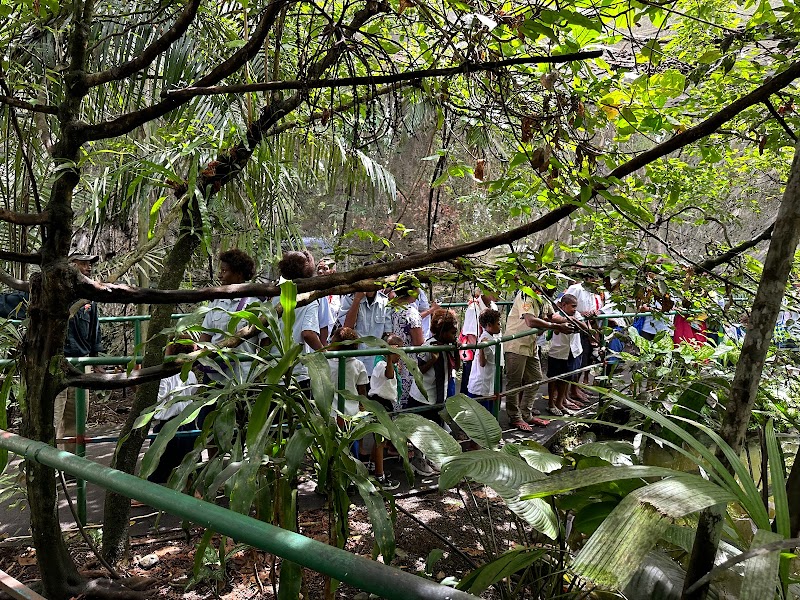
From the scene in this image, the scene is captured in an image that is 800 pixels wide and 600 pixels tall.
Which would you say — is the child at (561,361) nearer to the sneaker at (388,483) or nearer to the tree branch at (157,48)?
the sneaker at (388,483)

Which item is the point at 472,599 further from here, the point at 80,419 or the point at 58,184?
the point at 80,419

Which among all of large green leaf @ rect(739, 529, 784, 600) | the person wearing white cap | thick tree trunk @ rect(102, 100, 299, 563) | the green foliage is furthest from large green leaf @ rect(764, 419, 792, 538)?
the person wearing white cap

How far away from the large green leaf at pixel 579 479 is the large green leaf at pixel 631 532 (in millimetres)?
101

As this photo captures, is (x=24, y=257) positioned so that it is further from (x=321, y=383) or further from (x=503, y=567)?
(x=503, y=567)

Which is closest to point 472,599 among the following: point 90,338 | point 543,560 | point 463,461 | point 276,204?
point 463,461

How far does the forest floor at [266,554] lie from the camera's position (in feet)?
9.17

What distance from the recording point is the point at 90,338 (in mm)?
4855

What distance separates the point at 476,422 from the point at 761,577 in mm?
1279

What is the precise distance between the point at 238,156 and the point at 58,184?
1.15 meters

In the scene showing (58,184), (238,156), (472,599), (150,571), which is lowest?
(150,571)

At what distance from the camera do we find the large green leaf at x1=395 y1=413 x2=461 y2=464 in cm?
191

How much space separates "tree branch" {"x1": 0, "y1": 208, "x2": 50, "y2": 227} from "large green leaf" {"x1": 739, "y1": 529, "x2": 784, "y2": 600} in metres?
2.08

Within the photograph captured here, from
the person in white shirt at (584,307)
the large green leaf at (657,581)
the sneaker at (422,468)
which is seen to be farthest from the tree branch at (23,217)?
the person in white shirt at (584,307)

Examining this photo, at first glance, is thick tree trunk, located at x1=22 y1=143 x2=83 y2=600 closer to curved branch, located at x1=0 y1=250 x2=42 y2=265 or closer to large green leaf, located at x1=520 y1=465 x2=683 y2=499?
curved branch, located at x1=0 y1=250 x2=42 y2=265
